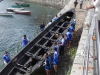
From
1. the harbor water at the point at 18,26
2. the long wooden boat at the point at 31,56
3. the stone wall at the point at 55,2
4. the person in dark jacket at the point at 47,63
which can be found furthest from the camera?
the stone wall at the point at 55,2

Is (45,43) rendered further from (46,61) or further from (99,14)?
(99,14)

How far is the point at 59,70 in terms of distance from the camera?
36.3ft

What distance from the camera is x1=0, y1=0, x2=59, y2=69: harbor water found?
18.4m

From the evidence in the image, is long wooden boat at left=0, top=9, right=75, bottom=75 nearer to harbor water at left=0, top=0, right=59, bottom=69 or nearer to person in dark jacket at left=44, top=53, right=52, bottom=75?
person in dark jacket at left=44, top=53, right=52, bottom=75

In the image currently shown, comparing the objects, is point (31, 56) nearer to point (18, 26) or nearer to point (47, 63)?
point (47, 63)

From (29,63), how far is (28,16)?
2226cm

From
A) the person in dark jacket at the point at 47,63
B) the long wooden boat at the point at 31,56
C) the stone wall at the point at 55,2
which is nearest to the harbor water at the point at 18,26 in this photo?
the stone wall at the point at 55,2

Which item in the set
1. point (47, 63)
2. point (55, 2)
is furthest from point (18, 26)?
point (47, 63)

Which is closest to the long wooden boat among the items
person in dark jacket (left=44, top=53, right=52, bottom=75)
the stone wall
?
person in dark jacket (left=44, top=53, right=52, bottom=75)

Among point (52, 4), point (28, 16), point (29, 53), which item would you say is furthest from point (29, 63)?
point (52, 4)

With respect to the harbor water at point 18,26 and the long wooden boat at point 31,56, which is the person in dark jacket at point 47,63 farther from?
the harbor water at point 18,26

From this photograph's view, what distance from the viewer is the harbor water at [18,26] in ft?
60.4

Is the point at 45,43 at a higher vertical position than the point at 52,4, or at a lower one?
lower

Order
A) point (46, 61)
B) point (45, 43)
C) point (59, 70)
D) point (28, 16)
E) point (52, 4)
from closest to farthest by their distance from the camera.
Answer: point (46, 61), point (59, 70), point (45, 43), point (28, 16), point (52, 4)
